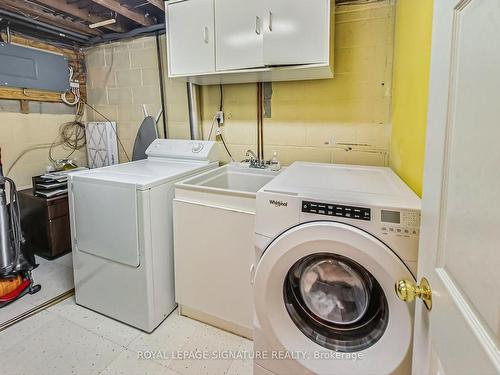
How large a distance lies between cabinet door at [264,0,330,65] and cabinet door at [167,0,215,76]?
1.41ft

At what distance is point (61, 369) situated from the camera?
1.59 metres

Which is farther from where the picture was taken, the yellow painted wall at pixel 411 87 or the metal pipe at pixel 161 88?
the metal pipe at pixel 161 88

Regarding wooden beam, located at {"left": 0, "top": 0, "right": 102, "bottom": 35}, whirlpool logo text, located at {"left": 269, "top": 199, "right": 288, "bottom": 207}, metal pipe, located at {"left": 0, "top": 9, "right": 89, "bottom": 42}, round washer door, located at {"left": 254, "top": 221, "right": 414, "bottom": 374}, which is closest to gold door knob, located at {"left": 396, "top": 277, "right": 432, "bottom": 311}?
round washer door, located at {"left": 254, "top": 221, "right": 414, "bottom": 374}

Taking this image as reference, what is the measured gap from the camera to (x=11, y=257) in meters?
2.19

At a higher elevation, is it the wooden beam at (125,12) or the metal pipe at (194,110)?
the wooden beam at (125,12)

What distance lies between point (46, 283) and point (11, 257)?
349 mm

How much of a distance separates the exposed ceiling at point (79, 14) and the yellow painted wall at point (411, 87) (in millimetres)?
1782

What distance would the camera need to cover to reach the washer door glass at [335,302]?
1.26m

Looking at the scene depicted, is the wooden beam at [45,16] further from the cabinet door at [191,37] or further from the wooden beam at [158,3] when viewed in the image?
the cabinet door at [191,37]

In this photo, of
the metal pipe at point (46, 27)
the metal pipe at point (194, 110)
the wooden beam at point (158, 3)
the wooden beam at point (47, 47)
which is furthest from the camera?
the wooden beam at point (47, 47)

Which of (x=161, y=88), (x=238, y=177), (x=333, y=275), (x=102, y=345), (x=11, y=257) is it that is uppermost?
(x=161, y=88)

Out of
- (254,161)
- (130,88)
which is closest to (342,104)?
(254,161)

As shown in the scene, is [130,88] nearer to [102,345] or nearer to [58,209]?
[58,209]

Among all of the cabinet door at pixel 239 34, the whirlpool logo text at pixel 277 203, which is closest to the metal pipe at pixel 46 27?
the cabinet door at pixel 239 34
